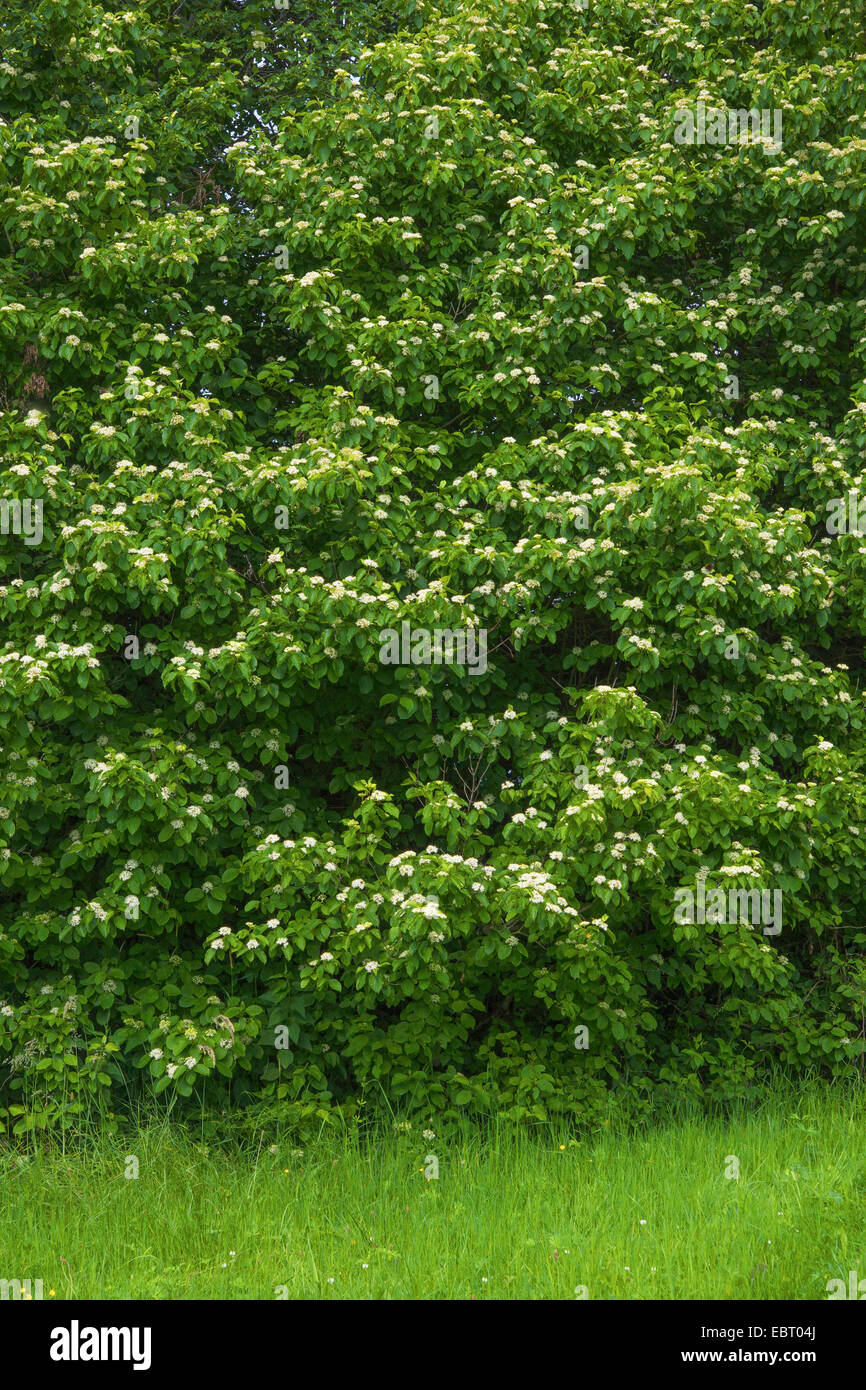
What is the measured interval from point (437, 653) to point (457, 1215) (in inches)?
135

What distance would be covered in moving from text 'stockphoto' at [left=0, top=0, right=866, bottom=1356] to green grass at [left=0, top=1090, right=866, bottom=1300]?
0.16 ft

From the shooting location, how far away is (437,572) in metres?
8.95

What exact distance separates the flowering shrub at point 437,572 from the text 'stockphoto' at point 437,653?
5 cm

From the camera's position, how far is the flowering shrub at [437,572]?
8141 mm

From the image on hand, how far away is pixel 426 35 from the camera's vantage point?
10180mm

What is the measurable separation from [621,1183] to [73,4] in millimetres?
9353
